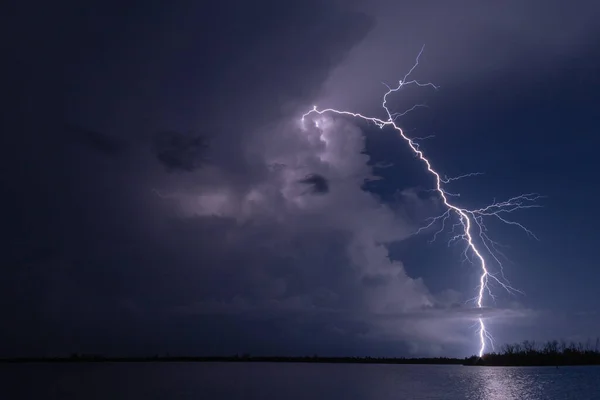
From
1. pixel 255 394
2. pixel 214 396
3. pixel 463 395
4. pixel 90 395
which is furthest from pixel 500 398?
pixel 90 395

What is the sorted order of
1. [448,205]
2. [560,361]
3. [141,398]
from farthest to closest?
[560,361], [448,205], [141,398]

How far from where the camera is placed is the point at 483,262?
39562 millimetres

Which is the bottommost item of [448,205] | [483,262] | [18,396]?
[18,396]

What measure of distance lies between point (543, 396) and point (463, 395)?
5.18m

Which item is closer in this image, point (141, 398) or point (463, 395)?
point (141, 398)

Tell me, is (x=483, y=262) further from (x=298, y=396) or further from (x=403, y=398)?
(x=298, y=396)

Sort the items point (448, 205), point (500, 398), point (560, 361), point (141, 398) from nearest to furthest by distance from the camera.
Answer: point (141, 398) < point (500, 398) < point (448, 205) < point (560, 361)

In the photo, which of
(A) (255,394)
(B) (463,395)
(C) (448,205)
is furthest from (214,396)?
(C) (448,205)

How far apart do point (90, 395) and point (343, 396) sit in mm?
16692

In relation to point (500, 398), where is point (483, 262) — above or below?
above

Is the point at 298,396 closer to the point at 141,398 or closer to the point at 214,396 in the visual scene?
the point at 214,396

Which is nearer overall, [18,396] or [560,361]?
[18,396]

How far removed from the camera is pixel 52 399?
32375 mm

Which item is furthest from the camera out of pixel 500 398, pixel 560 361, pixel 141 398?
pixel 560 361
